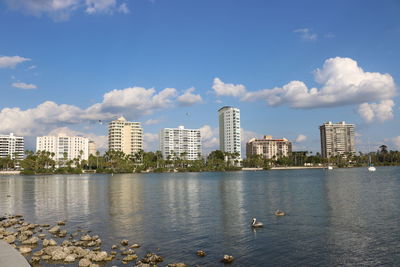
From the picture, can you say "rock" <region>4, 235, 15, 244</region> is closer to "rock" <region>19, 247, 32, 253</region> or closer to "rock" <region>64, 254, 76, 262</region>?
"rock" <region>19, 247, 32, 253</region>

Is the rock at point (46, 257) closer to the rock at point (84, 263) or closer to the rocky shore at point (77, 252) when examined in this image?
the rocky shore at point (77, 252)

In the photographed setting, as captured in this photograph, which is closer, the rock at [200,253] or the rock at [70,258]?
the rock at [70,258]

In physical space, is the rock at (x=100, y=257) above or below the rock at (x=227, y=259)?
above

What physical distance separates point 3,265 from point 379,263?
76.7 ft

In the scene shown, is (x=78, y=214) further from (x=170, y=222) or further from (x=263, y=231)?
(x=263, y=231)

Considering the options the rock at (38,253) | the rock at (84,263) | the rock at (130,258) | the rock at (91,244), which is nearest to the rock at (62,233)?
the rock at (91,244)

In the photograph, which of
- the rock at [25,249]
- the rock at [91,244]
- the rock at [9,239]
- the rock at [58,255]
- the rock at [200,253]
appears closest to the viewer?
the rock at [58,255]

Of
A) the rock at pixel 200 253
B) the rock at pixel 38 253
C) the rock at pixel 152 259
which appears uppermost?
the rock at pixel 38 253

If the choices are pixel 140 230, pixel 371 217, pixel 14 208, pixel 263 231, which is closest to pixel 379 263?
pixel 263 231

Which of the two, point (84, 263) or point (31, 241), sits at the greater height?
point (84, 263)

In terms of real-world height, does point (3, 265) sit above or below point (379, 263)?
above

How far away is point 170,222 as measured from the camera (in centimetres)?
3994

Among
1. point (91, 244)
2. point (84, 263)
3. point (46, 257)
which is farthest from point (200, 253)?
point (46, 257)

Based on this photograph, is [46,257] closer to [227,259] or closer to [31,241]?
[31,241]
